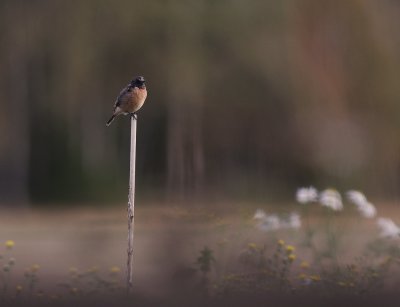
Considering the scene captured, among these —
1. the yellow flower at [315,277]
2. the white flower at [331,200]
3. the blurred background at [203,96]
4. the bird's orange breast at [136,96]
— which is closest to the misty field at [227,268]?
the yellow flower at [315,277]

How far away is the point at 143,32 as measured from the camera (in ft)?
43.6

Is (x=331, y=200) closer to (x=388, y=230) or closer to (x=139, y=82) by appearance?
(x=388, y=230)

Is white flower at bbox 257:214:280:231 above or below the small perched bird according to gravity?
below

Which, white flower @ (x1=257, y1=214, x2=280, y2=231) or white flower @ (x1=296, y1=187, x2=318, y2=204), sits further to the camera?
white flower @ (x1=296, y1=187, x2=318, y2=204)

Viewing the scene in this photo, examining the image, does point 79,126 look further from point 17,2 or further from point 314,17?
point 314,17

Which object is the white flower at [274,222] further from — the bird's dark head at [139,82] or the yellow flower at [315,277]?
the bird's dark head at [139,82]

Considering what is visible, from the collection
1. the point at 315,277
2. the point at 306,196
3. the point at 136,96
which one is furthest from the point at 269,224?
the point at 136,96

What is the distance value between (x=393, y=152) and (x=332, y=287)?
9.87 m

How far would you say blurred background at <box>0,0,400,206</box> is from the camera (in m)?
13.1

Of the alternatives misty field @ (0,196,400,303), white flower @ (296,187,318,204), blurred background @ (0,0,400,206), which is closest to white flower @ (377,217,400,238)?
misty field @ (0,196,400,303)

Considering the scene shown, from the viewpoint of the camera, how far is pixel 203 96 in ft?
44.1

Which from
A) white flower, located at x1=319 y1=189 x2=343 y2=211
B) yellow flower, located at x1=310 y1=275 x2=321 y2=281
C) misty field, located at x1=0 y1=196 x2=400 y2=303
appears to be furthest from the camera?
white flower, located at x1=319 y1=189 x2=343 y2=211

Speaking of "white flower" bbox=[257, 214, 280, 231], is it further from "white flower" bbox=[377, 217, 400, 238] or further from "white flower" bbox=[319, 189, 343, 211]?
"white flower" bbox=[377, 217, 400, 238]

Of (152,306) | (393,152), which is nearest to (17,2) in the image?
(393,152)
